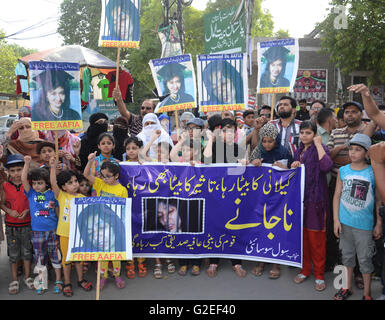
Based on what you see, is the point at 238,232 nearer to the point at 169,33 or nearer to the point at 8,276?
the point at 8,276

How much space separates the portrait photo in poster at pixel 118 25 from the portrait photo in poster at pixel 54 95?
3.53ft

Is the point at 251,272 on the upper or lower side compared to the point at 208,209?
lower

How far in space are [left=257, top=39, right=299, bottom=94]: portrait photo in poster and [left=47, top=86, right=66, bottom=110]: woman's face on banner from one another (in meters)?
2.56

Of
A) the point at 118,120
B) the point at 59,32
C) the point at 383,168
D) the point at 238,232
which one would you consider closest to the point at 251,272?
the point at 238,232

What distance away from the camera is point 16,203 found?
4.10m

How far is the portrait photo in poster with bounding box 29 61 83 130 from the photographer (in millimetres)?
4117

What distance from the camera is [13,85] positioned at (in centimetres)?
5466

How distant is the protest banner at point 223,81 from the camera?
5023 millimetres

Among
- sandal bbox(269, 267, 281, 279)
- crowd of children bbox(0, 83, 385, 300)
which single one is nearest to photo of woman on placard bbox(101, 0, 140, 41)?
crowd of children bbox(0, 83, 385, 300)

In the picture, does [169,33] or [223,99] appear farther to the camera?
[169,33]

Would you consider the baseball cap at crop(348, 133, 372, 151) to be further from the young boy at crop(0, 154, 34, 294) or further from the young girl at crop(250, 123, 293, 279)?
the young boy at crop(0, 154, 34, 294)

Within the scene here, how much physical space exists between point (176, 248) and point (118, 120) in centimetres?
214

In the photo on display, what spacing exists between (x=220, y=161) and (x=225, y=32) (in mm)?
9093

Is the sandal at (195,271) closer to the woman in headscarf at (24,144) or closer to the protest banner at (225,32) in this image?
the woman in headscarf at (24,144)
